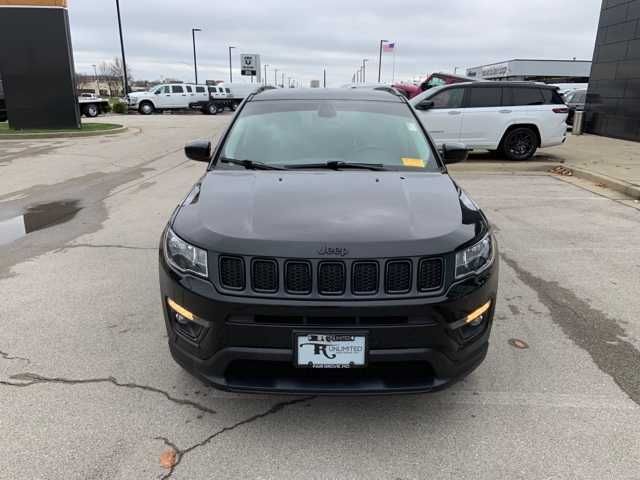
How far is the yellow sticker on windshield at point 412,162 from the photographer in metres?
3.59

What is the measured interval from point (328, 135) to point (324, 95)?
73cm

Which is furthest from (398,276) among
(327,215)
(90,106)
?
(90,106)

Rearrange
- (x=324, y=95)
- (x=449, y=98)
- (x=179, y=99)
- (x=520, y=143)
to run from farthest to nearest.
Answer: (x=179, y=99) < (x=520, y=143) < (x=449, y=98) < (x=324, y=95)

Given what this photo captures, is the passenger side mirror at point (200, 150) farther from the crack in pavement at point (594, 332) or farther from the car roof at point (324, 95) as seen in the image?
the crack in pavement at point (594, 332)

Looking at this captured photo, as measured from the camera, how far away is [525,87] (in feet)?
38.3

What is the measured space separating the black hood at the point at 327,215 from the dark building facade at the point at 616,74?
1656 cm

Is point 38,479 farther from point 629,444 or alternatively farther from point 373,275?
point 629,444

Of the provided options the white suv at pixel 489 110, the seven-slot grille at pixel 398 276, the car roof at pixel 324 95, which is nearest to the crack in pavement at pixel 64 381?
the seven-slot grille at pixel 398 276

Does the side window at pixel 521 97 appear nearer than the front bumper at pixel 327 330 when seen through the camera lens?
No

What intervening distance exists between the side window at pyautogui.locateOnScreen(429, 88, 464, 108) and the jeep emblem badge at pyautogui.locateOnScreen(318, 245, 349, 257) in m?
10.2

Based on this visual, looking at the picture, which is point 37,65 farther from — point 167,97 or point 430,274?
point 430,274

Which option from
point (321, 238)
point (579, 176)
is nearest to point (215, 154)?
point (321, 238)

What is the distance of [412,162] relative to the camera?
3.63 m

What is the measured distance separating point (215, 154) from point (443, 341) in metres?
2.21
